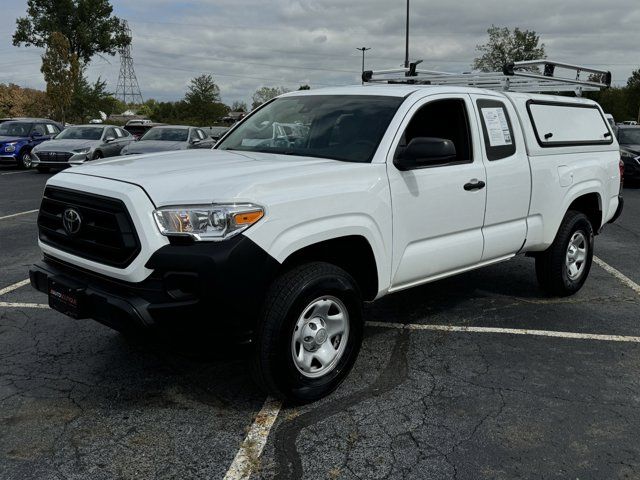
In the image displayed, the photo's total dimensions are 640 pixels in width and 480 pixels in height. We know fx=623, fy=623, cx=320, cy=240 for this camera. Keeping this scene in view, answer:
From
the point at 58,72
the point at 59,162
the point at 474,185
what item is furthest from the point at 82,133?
the point at 58,72

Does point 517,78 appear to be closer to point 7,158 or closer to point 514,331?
point 514,331

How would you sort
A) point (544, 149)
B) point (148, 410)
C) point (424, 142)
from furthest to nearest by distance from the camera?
point (544, 149), point (424, 142), point (148, 410)

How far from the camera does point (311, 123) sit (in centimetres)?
452

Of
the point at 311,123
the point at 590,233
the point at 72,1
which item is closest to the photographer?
the point at 311,123

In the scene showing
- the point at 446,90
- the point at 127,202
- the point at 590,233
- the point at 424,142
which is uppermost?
the point at 446,90

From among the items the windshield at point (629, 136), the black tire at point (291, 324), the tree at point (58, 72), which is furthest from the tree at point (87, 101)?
the black tire at point (291, 324)

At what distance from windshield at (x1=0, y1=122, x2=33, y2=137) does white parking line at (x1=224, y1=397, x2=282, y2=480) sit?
19169mm

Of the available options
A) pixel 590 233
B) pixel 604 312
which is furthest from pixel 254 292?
pixel 590 233

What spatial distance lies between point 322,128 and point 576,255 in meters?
3.03

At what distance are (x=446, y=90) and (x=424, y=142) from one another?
0.90 metres

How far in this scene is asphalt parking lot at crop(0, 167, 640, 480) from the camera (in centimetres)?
304

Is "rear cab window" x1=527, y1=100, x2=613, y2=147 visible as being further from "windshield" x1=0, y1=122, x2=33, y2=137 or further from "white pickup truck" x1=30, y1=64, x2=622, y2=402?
"windshield" x1=0, y1=122, x2=33, y2=137

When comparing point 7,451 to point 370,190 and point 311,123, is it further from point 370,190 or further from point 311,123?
point 311,123

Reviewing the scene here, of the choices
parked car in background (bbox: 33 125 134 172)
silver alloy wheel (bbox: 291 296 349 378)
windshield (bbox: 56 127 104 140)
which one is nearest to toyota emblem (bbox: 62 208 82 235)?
silver alloy wheel (bbox: 291 296 349 378)
